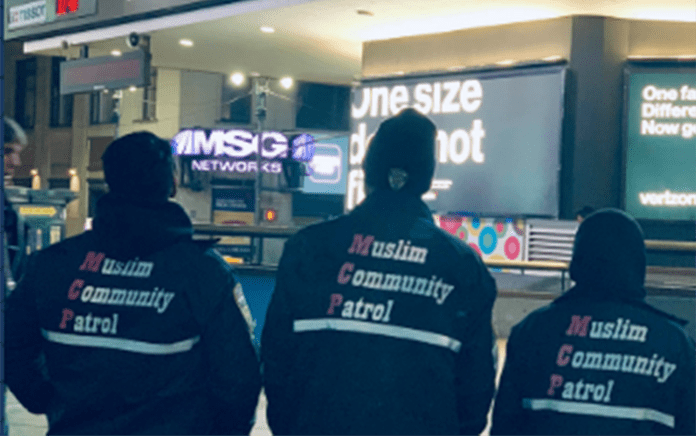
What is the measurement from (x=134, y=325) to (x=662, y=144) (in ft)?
31.5

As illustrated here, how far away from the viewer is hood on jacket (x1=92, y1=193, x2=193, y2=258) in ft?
8.68

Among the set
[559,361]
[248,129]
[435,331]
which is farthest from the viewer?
[248,129]

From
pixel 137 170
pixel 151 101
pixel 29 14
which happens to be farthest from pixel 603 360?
pixel 151 101

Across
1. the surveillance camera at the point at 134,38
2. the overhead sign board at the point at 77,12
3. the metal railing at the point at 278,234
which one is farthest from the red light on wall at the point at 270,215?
the metal railing at the point at 278,234

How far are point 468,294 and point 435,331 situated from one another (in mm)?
140

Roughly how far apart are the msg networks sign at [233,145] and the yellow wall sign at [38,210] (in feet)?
70.5

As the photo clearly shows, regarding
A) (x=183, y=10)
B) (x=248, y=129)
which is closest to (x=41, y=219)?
(x=183, y=10)

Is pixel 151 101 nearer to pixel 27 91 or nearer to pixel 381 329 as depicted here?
pixel 27 91

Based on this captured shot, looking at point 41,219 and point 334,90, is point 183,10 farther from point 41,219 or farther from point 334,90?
point 334,90

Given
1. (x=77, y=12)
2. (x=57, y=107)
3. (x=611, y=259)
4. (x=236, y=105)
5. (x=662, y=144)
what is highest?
(x=236, y=105)

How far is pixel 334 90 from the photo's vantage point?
34.0m

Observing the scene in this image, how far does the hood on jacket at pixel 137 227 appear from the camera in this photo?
2.64 metres

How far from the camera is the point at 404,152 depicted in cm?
263

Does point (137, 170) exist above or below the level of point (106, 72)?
below
